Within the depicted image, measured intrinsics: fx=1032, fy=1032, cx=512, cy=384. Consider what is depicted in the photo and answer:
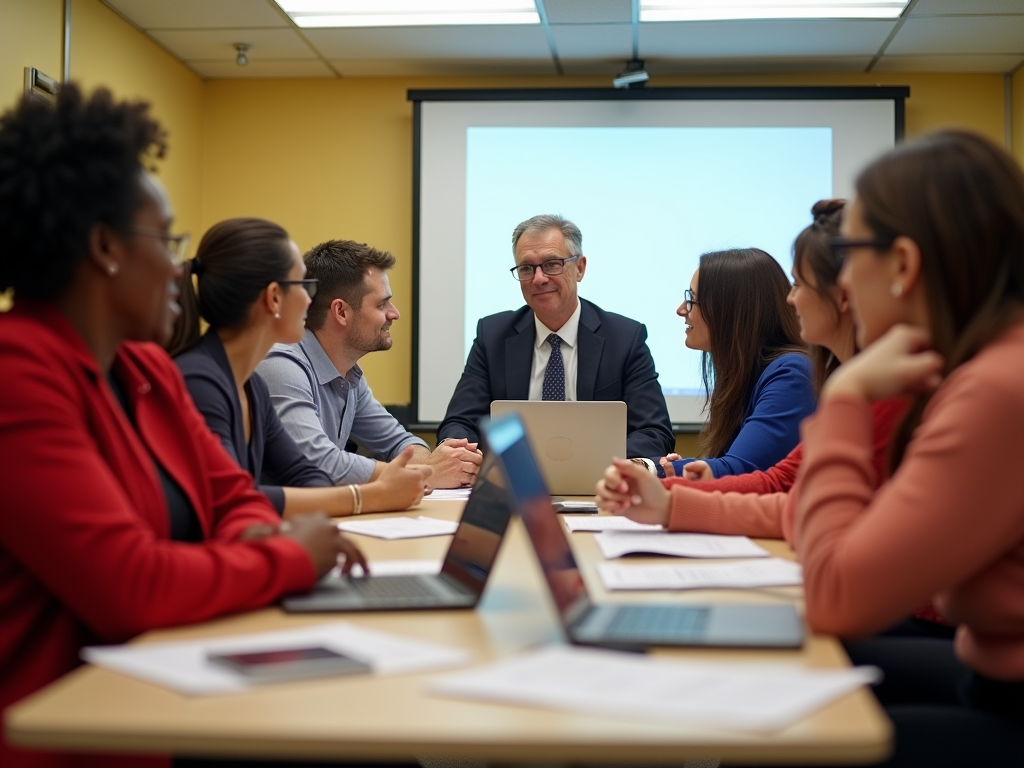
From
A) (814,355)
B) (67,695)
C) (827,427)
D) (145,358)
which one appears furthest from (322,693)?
(814,355)

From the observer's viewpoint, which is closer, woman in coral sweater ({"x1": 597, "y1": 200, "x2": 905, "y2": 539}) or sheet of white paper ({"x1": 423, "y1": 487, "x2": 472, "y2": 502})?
woman in coral sweater ({"x1": 597, "y1": 200, "x2": 905, "y2": 539})

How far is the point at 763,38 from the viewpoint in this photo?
4879 millimetres

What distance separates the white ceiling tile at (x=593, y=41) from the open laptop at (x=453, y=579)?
144 inches

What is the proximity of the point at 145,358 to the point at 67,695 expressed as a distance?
758 mm

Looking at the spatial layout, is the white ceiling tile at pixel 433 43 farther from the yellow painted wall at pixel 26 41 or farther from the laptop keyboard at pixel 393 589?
the laptop keyboard at pixel 393 589

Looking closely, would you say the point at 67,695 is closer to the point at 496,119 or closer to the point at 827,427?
the point at 827,427

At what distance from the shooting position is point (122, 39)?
15.6 ft

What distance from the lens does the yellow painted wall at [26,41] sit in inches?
152

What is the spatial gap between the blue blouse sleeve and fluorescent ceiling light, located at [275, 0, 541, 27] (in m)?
2.47

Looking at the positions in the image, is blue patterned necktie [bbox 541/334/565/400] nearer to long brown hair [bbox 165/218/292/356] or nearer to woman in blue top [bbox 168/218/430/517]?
woman in blue top [bbox 168/218/430/517]

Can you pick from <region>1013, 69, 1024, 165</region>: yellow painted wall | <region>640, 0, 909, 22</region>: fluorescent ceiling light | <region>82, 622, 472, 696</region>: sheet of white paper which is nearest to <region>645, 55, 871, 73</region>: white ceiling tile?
<region>640, 0, 909, 22</region>: fluorescent ceiling light

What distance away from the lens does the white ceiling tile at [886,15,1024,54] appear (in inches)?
181

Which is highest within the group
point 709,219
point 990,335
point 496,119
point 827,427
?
point 496,119

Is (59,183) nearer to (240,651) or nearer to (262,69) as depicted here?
(240,651)
